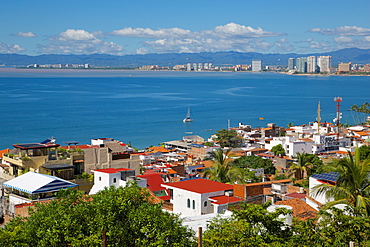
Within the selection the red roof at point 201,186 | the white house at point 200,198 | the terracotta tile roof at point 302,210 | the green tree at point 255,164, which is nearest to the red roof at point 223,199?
the white house at point 200,198

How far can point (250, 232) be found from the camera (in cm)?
791

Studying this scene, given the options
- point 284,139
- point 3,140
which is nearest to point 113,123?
point 3,140

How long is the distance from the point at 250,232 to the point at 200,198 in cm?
469

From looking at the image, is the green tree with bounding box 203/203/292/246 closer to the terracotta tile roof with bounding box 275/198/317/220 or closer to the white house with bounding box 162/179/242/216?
the terracotta tile roof with bounding box 275/198/317/220

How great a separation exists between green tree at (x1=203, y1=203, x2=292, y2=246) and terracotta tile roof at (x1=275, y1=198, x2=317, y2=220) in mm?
3272

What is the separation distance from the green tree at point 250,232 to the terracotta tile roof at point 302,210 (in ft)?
10.7

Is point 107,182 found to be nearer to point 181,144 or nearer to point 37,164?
point 37,164

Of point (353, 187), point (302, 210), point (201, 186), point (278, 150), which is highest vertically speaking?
point (353, 187)

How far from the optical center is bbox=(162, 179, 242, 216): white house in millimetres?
12482

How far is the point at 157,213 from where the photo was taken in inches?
318

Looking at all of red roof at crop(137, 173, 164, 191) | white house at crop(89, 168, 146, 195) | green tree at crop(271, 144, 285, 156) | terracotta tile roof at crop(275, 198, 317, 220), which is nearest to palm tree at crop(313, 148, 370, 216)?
terracotta tile roof at crop(275, 198, 317, 220)

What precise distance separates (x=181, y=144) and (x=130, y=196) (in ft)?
127

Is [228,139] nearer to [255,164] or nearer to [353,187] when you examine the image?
[255,164]

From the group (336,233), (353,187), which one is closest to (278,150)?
(353,187)
